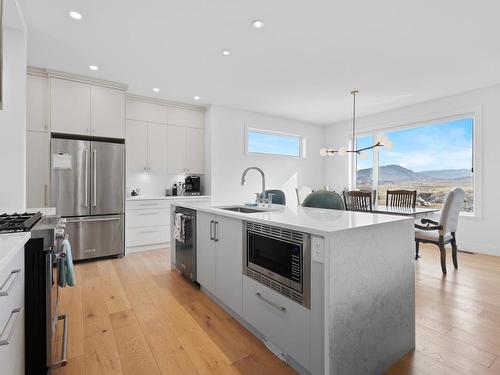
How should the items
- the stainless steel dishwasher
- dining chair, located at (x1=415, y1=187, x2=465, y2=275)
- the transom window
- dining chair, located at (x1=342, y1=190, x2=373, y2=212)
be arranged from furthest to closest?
the transom window, dining chair, located at (x1=342, y1=190, x2=373, y2=212), dining chair, located at (x1=415, y1=187, x2=465, y2=275), the stainless steel dishwasher

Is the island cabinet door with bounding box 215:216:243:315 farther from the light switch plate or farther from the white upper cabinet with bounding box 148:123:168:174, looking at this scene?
the white upper cabinet with bounding box 148:123:168:174

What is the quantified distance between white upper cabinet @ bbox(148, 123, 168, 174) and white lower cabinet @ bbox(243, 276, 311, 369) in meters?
3.46

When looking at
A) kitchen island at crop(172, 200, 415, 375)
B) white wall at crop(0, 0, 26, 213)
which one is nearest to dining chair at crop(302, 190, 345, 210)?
kitchen island at crop(172, 200, 415, 375)

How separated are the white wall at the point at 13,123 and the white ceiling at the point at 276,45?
0.33 meters

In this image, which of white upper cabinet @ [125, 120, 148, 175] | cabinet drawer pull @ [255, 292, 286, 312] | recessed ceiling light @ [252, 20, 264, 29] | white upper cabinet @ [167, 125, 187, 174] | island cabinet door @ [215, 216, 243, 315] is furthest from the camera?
white upper cabinet @ [167, 125, 187, 174]

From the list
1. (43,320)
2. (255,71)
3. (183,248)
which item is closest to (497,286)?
(183,248)

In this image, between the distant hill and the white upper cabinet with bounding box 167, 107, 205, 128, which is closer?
the distant hill

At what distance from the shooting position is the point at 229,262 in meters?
2.19

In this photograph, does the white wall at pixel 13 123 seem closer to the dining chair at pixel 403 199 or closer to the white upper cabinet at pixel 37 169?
the white upper cabinet at pixel 37 169

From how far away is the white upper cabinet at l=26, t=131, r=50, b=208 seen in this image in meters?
3.49

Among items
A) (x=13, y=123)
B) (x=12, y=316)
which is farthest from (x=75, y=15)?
(x=12, y=316)

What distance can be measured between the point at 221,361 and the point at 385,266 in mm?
1187

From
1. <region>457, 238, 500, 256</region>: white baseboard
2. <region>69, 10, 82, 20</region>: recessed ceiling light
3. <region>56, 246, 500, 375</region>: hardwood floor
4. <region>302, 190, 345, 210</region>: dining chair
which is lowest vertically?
<region>56, 246, 500, 375</region>: hardwood floor

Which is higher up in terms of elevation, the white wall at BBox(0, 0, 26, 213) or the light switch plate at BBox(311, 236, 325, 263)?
the white wall at BBox(0, 0, 26, 213)
